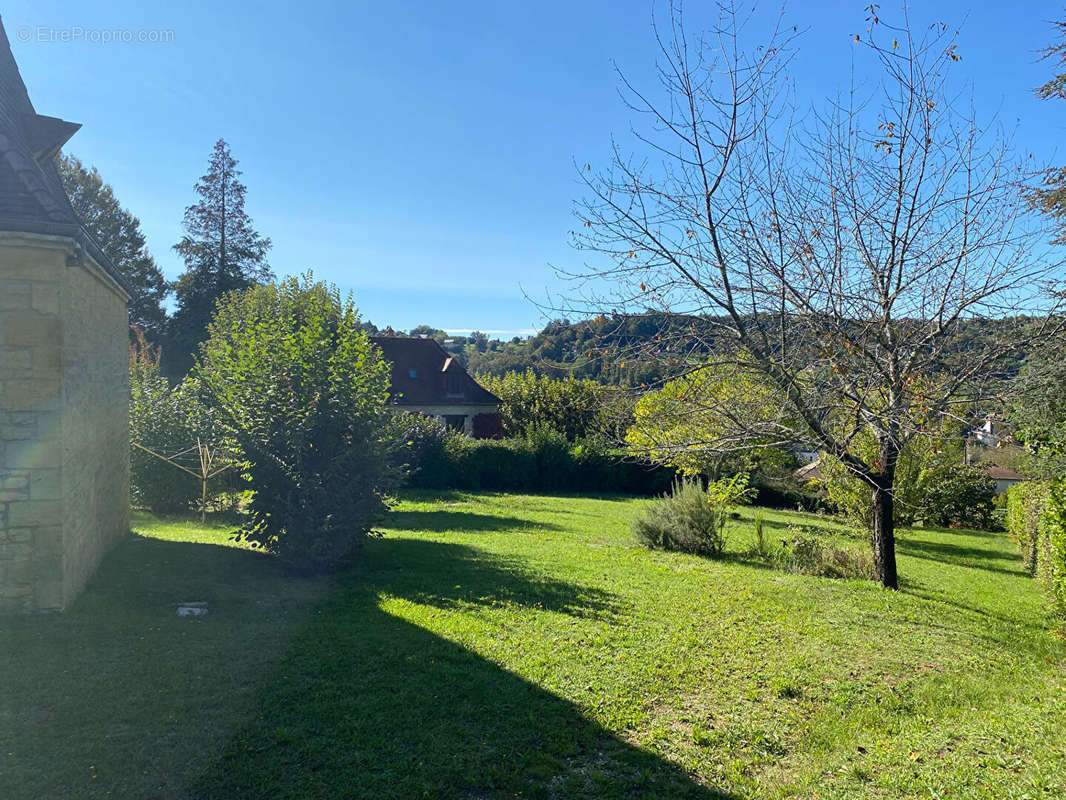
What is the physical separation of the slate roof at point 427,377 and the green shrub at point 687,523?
69.0 ft

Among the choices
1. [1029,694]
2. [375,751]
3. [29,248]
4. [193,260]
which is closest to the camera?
[375,751]

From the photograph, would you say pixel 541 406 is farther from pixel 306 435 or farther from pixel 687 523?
pixel 306 435

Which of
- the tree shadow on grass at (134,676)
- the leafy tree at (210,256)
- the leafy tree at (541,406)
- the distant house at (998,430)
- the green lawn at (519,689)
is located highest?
the leafy tree at (210,256)

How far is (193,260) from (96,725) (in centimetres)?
3532

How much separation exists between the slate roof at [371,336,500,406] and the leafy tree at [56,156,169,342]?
13.8m

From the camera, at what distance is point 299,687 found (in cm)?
502

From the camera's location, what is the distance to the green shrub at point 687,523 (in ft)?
39.6

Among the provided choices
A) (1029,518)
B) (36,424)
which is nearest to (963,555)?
(1029,518)

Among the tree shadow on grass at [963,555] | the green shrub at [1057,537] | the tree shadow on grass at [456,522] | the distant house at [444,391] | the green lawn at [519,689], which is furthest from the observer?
the distant house at [444,391]

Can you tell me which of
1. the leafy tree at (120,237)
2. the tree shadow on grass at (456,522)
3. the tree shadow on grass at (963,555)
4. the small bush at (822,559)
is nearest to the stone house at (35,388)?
the tree shadow on grass at (456,522)

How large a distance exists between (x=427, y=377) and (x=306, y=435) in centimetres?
2461

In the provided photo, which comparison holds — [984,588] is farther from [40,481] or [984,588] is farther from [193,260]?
[193,260]

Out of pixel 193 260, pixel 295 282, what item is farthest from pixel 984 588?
pixel 193 260

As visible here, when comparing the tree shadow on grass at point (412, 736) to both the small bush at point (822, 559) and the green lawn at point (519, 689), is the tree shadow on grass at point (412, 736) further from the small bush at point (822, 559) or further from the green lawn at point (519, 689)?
the small bush at point (822, 559)
